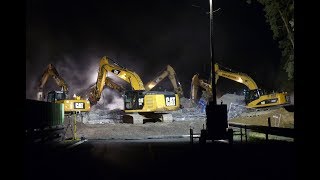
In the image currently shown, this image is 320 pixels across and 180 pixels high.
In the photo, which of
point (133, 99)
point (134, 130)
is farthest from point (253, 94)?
point (134, 130)

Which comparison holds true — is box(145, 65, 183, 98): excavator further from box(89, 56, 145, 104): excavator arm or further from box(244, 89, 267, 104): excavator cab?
box(89, 56, 145, 104): excavator arm

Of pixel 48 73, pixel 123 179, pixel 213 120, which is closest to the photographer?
pixel 123 179

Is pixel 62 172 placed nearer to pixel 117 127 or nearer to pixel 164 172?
pixel 164 172

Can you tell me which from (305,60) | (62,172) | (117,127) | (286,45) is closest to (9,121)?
(62,172)

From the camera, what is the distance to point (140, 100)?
128ft

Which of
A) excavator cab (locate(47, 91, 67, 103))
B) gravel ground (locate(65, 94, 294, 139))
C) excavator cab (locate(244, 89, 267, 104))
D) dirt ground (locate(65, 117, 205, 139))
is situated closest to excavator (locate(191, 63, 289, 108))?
excavator cab (locate(244, 89, 267, 104))

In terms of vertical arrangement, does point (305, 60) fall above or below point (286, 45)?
below

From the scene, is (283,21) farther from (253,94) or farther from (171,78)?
(171,78)

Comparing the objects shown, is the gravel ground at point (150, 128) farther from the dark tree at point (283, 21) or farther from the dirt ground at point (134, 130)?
the dark tree at point (283, 21)

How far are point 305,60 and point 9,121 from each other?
5706mm

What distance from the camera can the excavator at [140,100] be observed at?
38500 millimetres

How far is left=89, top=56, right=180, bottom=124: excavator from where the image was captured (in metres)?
38.5

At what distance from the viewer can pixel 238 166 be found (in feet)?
39.7

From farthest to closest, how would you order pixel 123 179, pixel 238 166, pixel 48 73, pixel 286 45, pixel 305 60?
pixel 48 73 < pixel 286 45 < pixel 238 166 < pixel 123 179 < pixel 305 60
